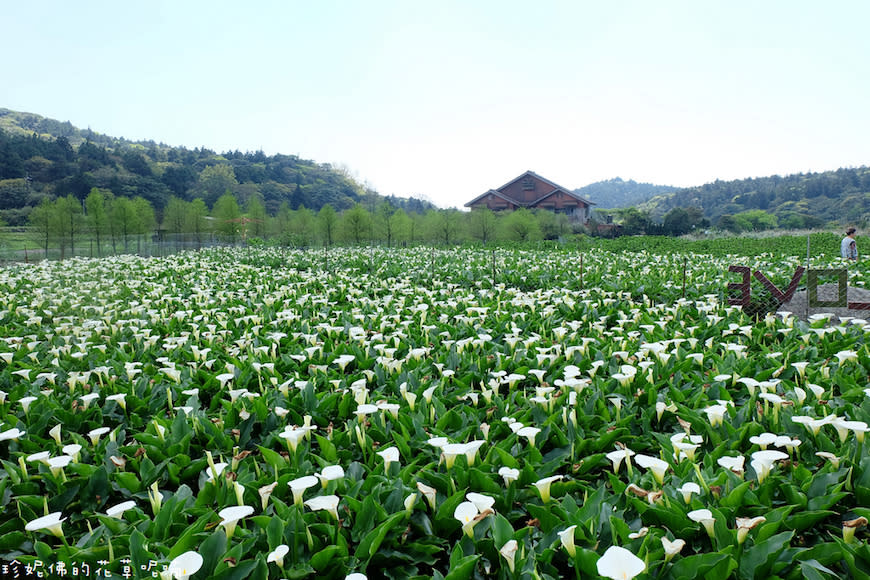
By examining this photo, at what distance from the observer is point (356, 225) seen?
39500 millimetres

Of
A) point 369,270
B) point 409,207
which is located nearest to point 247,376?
point 369,270

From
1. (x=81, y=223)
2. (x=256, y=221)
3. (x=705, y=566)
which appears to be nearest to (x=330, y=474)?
(x=705, y=566)

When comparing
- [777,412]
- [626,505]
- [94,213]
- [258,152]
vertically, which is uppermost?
[258,152]

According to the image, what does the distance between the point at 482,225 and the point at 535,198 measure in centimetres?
2187

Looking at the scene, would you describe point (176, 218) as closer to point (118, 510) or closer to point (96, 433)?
point (96, 433)

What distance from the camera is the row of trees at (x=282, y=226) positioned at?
3534cm

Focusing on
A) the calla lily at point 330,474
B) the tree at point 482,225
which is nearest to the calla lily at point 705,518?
the calla lily at point 330,474

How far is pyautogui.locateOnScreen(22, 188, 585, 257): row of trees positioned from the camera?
35.3m

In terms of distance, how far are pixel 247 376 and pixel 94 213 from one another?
1492 inches

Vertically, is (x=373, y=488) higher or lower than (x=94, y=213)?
lower

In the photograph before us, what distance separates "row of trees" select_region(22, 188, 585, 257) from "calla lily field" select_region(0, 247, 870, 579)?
32259mm

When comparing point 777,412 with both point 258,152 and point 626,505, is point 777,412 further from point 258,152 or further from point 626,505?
point 258,152

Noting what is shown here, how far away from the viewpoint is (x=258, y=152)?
116188 mm

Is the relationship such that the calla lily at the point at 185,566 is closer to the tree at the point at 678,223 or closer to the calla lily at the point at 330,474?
the calla lily at the point at 330,474
